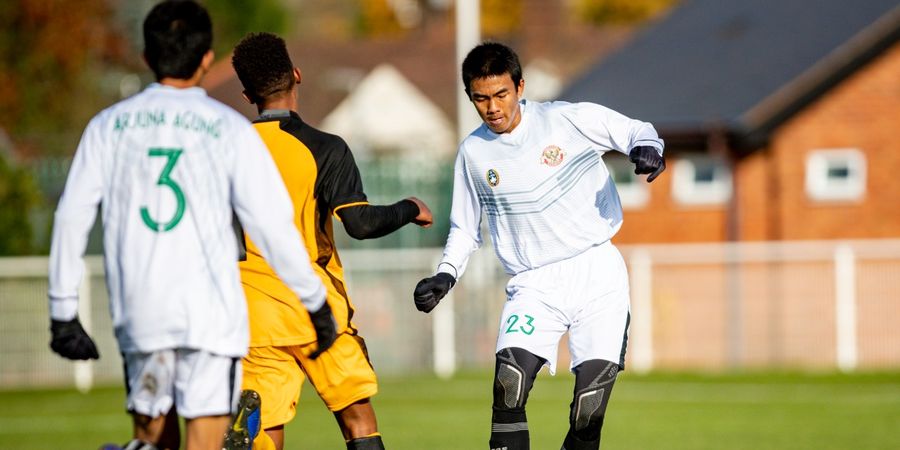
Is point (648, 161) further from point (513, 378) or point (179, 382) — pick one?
point (179, 382)

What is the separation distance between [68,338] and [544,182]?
9.22 ft

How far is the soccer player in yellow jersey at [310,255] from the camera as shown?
7.57m

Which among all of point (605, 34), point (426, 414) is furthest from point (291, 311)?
point (605, 34)

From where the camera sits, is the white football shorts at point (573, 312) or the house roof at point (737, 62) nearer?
the white football shorts at point (573, 312)

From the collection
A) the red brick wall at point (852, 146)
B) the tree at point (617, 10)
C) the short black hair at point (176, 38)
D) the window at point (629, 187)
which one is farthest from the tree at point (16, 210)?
the tree at point (617, 10)

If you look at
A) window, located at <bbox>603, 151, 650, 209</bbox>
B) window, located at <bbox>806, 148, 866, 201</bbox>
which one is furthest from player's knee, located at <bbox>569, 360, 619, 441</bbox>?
window, located at <bbox>603, 151, 650, 209</bbox>

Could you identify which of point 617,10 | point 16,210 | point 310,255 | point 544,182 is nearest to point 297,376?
point 310,255

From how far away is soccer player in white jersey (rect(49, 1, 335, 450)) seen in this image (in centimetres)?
613

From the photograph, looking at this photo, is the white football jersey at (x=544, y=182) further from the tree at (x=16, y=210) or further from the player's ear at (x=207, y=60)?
the tree at (x=16, y=210)

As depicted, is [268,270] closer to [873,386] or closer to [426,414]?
[426,414]

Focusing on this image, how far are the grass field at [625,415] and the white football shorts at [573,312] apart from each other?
4745 millimetres

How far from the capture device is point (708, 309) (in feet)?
76.5

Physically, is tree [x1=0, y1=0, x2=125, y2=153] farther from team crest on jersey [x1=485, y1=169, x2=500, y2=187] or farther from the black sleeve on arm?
the black sleeve on arm

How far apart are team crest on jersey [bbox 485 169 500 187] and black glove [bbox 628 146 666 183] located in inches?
31.0
